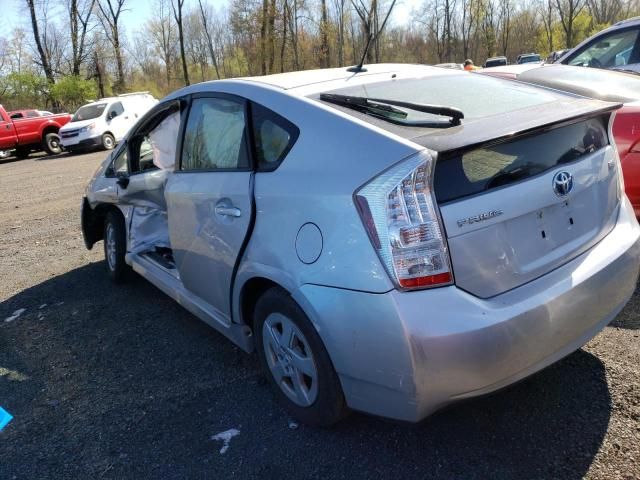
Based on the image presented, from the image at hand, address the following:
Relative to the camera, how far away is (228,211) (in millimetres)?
2830

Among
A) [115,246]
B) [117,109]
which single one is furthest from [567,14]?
[115,246]

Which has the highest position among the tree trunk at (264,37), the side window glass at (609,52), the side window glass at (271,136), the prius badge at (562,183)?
the tree trunk at (264,37)

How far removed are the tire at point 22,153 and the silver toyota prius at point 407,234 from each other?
19.8 m

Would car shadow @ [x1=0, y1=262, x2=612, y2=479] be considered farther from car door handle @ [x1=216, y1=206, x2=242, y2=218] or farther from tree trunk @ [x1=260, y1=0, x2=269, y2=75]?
tree trunk @ [x1=260, y1=0, x2=269, y2=75]

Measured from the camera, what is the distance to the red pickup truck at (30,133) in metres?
Result: 18.9

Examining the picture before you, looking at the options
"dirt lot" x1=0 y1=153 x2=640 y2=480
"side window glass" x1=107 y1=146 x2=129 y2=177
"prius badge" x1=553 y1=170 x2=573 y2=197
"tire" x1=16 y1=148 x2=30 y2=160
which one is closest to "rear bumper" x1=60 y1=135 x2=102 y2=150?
"tire" x1=16 y1=148 x2=30 y2=160

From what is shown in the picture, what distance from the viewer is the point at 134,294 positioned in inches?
189

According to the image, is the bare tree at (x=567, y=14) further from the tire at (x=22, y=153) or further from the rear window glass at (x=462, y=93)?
the rear window glass at (x=462, y=93)

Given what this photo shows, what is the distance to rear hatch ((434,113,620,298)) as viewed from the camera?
2.07 metres

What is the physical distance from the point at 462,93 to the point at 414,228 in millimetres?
1146

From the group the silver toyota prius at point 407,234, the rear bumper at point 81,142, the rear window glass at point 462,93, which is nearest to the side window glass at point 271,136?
the silver toyota prius at point 407,234

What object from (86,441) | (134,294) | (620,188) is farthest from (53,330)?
(620,188)

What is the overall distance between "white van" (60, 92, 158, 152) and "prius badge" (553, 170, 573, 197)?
17.4 meters

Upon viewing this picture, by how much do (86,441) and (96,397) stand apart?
0.44 m
